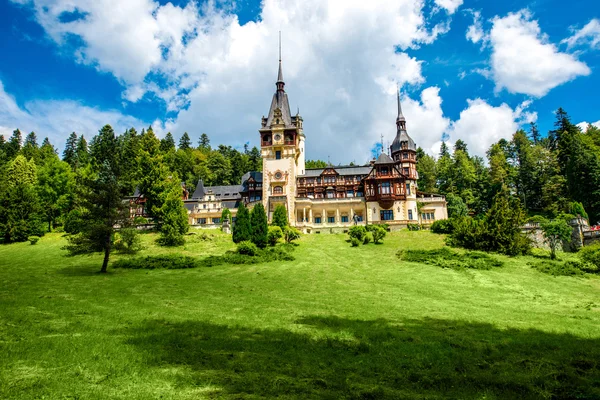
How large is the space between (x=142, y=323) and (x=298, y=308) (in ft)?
23.2

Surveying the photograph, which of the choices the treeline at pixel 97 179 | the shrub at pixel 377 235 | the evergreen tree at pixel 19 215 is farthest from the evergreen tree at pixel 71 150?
the shrub at pixel 377 235

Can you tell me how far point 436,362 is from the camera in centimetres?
1051

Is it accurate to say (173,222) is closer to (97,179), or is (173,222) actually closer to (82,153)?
(97,179)

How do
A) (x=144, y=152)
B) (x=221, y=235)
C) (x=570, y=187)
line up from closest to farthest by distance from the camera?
(x=221, y=235), (x=144, y=152), (x=570, y=187)

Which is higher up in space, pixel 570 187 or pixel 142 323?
pixel 570 187

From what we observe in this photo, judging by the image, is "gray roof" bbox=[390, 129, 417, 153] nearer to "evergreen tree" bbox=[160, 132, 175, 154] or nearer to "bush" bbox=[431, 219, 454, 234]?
"bush" bbox=[431, 219, 454, 234]

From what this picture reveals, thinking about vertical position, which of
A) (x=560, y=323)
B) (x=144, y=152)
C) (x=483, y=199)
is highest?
(x=144, y=152)

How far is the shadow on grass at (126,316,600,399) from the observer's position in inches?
332

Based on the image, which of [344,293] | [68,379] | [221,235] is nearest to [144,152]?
[221,235]

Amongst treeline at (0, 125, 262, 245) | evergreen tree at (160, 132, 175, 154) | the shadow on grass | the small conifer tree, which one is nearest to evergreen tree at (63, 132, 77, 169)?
treeline at (0, 125, 262, 245)

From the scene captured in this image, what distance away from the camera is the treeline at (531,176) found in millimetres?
60250

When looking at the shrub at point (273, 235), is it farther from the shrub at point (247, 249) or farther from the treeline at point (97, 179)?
the treeline at point (97, 179)

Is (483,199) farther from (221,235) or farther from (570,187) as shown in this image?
(221,235)

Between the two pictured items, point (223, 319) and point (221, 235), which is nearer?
point (223, 319)
